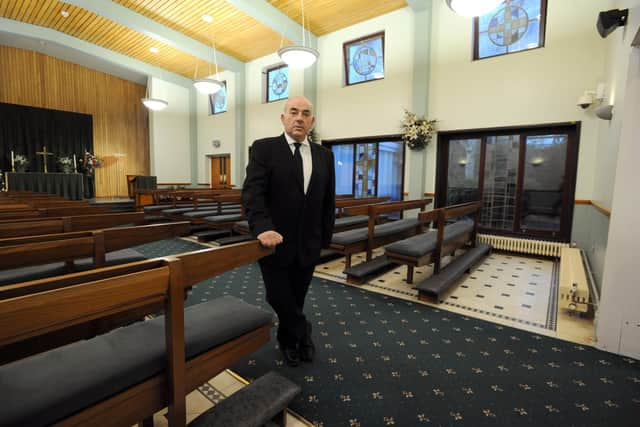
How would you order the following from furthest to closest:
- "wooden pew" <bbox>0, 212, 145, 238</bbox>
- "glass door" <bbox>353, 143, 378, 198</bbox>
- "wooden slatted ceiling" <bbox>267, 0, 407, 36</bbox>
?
"glass door" <bbox>353, 143, 378, 198</bbox>, "wooden slatted ceiling" <bbox>267, 0, 407, 36</bbox>, "wooden pew" <bbox>0, 212, 145, 238</bbox>

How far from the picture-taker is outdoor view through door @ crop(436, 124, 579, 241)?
16.4 ft

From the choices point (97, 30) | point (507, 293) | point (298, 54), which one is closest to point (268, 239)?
point (507, 293)

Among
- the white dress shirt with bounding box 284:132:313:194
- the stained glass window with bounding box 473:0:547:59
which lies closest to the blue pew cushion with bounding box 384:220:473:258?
the white dress shirt with bounding box 284:132:313:194

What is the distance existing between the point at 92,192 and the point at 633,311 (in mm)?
12632

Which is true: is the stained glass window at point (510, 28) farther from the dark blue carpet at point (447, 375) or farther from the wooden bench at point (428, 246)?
the dark blue carpet at point (447, 375)

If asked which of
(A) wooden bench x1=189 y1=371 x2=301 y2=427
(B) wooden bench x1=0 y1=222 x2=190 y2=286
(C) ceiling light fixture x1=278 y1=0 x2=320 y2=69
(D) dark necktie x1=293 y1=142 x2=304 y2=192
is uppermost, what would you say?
(C) ceiling light fixture x1=278 y1=0 x2=320 y2=69

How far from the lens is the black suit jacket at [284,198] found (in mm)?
1621

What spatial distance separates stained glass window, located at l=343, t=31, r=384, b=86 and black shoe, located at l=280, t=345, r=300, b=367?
21.3 feet

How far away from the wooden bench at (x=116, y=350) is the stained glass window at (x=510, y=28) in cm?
609

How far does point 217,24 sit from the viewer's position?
756 centimetres

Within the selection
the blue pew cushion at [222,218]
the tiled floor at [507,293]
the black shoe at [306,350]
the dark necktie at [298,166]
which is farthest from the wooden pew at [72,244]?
the blue pew cushion at [222,218]

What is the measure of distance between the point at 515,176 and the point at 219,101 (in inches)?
367

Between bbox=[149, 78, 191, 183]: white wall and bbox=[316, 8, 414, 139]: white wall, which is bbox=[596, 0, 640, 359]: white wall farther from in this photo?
bbox=[149, 78, 191, 183]: white wall

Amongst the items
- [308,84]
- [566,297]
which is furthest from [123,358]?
[308,84]
